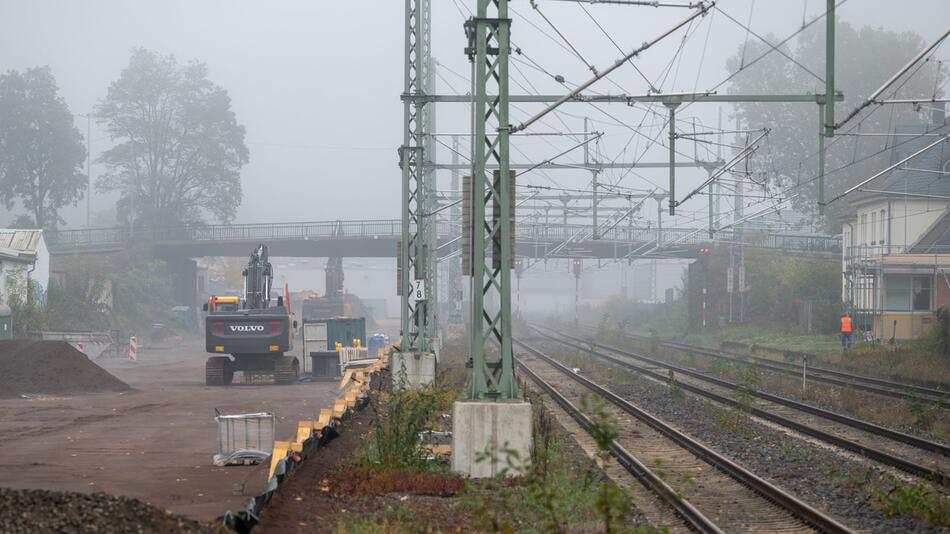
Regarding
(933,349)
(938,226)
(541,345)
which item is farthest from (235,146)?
(933,349)

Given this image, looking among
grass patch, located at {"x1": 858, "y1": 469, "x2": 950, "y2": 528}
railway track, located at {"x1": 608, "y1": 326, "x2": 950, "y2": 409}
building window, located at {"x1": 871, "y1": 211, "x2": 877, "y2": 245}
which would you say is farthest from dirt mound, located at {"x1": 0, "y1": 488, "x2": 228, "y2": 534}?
building window, located at {"x1": 871, "y1": 211, "x2": 877, "y2": 245}

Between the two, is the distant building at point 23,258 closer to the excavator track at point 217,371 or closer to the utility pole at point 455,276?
the excavator track at point 217,371

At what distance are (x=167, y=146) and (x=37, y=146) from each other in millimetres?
9255

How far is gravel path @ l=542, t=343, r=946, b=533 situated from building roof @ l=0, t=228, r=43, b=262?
35608 mm

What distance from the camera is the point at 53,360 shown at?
109ft

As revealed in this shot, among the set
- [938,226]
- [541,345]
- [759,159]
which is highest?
[759,159]

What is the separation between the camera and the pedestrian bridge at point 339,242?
7025cm

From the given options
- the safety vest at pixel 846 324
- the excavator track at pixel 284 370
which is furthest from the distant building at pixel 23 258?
the safety vest at pixel 846 324

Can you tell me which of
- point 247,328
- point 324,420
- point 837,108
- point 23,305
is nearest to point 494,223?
point 324,420

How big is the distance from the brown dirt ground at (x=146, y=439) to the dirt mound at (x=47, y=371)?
3.11 feet

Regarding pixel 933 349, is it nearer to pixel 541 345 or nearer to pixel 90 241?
pixel 541 345

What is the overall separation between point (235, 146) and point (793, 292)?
1859 inches

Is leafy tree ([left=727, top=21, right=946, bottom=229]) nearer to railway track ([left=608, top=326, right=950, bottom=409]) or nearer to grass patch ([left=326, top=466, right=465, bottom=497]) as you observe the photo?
railway track ([left=608, top=326, right=950, bottom=409])

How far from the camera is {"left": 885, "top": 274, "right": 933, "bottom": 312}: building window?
1721 inches
